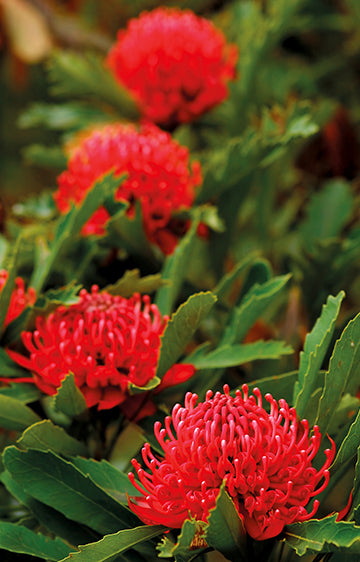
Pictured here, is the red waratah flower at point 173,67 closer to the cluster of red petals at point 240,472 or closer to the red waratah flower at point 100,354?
the red waratah flower at point 100,354

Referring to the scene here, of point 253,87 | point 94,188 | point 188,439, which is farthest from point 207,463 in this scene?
point 253,87

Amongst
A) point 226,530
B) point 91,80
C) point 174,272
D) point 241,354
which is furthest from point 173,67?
point 226,530

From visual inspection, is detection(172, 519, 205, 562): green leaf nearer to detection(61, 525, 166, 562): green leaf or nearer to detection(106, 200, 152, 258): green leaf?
detection(61, 525, 166, 562): green leaf

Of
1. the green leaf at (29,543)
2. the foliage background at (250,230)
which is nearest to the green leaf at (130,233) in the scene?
the foliage background at (250,230)

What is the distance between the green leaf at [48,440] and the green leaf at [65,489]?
0.04ft

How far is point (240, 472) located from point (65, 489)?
158mm

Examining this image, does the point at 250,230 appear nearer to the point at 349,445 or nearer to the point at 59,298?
the point at 59,298

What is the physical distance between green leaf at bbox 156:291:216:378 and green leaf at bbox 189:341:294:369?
56 mm

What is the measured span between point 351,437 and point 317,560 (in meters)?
0.12

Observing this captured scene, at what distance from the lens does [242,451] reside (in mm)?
502

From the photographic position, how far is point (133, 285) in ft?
A: 2.40

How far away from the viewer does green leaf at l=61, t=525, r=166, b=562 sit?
1.59 ft

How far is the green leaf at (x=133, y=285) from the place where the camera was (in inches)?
28.4

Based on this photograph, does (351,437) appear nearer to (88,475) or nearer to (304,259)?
(88,475)
